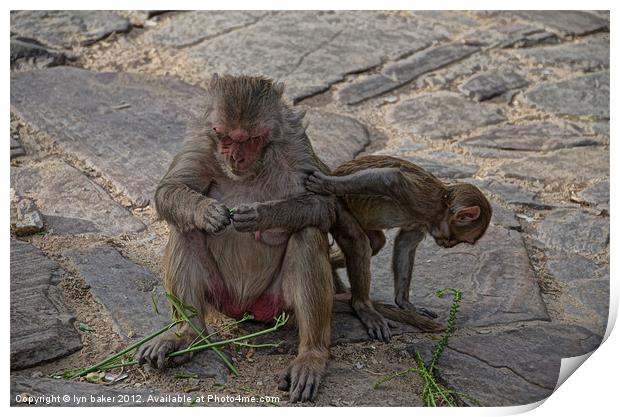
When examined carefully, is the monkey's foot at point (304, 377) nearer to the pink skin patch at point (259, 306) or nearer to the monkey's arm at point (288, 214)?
the pink skin patch at point (259, 306)

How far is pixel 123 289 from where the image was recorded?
5.71 metres

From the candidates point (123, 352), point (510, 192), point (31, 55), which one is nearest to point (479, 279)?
point (510, 192)

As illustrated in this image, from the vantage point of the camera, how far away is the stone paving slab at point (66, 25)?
9.07 metres

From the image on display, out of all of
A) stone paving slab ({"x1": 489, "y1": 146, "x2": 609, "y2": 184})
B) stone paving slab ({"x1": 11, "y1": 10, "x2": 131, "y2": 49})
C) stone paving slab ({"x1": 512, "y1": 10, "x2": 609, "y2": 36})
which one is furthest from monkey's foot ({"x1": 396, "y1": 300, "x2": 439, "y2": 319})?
stone paving slab ({"x1": 512, "y1": 10, "x2": 609, "y2": 36})

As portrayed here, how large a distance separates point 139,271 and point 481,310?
2.14 metres

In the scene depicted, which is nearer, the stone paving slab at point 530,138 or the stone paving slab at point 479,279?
the stone paving slab at point 479,279

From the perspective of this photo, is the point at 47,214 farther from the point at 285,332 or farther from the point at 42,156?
the point at 285,332

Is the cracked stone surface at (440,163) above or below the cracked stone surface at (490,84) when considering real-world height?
below

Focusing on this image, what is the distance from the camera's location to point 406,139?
26.5 feet

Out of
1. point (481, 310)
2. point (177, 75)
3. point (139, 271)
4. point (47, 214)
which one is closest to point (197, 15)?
point (177, 75)

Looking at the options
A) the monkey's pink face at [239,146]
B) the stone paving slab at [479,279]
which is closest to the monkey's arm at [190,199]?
the monkey's pink face at [239,146]

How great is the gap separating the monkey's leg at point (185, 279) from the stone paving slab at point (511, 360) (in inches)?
48.2

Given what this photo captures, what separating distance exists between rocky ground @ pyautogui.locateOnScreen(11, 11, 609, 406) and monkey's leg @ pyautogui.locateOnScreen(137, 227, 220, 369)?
0.15 metres

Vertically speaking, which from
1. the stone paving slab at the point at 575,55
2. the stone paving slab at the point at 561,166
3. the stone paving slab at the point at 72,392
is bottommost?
the stone paving slab at the point at 72,392
